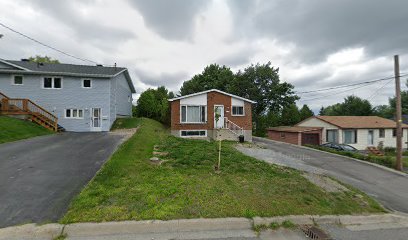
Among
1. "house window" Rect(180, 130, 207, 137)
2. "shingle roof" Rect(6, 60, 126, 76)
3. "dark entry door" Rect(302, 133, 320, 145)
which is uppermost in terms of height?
"shingle roof" Rect(6, 60, 126, 76)

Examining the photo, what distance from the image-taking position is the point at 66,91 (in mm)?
18969

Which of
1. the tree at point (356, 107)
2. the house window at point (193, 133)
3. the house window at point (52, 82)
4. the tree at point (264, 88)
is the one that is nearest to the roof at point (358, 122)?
the tree at point (264, 88)

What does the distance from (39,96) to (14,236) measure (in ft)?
64.8

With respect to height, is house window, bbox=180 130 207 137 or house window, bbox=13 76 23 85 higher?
house window, bbox=13 76 23 85

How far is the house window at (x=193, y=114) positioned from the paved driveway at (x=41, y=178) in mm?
10955

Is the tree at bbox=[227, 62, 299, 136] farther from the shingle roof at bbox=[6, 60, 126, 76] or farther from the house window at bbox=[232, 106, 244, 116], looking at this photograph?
the shingle roof at bbox=[6, 60, 126, 76]

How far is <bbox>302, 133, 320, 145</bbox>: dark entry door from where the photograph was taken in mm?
26598

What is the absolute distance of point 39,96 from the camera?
1853cm

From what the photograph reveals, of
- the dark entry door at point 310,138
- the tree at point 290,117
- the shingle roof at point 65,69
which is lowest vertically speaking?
the dark entry door at point 310,138

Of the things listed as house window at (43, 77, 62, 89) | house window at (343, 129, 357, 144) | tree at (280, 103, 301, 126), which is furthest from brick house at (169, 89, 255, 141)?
tree at (280, 103, 301, 126)

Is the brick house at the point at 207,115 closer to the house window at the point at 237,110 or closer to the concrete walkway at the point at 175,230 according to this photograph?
the house window at the point at 237,110

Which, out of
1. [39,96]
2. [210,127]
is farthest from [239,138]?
[39,96]

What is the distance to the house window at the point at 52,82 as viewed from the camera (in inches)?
739

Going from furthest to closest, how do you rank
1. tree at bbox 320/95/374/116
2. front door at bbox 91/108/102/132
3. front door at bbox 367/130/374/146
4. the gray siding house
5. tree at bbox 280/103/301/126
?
tree at bbox 320/95/374/116 < tree at bbox 280/103/301/126 < front door at bbox 367/130/374/146 < front door at bbox 91/108/102/132 < the gray siding house
